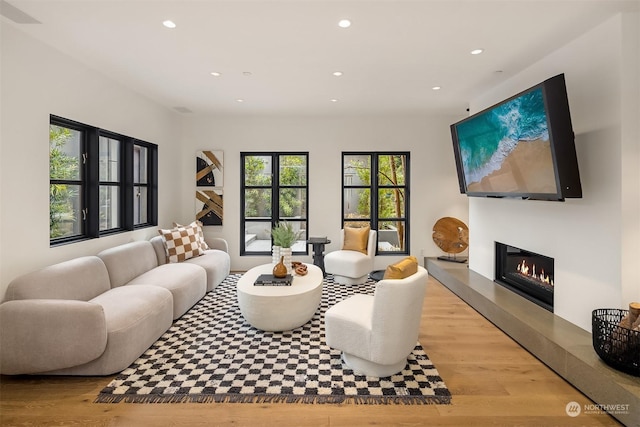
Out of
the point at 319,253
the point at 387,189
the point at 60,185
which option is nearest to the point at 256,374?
the point at 60,185

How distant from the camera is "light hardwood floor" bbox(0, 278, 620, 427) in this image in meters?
2.05

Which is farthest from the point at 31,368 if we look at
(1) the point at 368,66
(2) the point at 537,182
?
(2) the point at 537,182

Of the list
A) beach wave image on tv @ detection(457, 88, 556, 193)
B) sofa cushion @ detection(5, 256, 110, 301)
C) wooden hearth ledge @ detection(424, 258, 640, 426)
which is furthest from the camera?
beach wave image on tv @ detection(457, 88, 556, 193)

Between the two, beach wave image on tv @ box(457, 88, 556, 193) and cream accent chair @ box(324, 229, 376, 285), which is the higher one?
beach wave image on tv @ box(457, 88, 556, 193)

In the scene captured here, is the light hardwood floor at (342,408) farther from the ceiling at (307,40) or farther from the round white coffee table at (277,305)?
the ceiling at (307,40)

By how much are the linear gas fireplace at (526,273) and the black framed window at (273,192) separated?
10.4 ft

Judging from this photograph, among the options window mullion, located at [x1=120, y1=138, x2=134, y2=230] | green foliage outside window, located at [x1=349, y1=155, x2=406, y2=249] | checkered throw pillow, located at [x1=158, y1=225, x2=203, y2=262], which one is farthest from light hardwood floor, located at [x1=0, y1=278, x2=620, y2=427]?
green foliage outside window, located at [x1=349, y1=155, x2=406, y2=249]

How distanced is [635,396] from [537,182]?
1697 millimetres

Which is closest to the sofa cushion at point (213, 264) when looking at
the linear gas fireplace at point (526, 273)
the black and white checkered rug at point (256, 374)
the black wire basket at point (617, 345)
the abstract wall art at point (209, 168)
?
the black and white checkered rug at point (256, 374)

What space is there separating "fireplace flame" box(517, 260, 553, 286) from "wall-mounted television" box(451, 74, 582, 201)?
0.92 m

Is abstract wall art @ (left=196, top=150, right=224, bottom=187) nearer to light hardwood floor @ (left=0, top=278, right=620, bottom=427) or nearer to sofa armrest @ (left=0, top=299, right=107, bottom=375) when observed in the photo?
sofa armrest @ (left=0, top=299, right=107, bottom=375)

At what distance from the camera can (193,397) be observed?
2279 millimetres

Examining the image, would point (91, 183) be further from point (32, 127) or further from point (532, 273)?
point (532, 273)

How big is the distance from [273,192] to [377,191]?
192 centimetres
